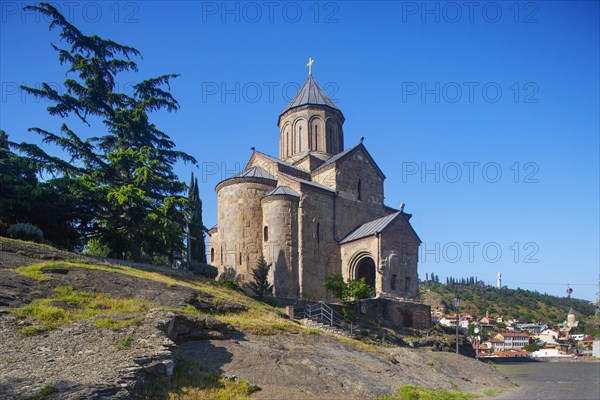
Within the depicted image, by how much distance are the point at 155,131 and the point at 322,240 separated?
1163 cm

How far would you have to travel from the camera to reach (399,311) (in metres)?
27.2

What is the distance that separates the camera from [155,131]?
29094mm

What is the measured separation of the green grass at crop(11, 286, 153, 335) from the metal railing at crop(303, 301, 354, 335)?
385 inches

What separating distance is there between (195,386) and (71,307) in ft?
14.3

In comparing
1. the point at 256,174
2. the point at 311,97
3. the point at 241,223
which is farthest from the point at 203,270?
the point at 311,97

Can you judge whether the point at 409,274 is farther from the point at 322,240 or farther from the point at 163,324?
the point at 163,324

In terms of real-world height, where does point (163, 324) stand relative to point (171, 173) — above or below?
below

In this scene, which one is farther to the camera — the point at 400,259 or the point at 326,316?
the point at 400,259

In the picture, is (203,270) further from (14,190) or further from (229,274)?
(14,190)

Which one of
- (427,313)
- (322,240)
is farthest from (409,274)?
(322,240)

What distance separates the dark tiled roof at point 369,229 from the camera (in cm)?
2891

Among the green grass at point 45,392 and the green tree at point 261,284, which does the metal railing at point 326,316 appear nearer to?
the green tree at point 261,284

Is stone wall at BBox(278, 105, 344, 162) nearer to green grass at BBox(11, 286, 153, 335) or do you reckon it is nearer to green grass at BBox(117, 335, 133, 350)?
green grass at BBox(11, 286, 153, 335)

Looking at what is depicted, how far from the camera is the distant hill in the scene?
107688 millimetres
